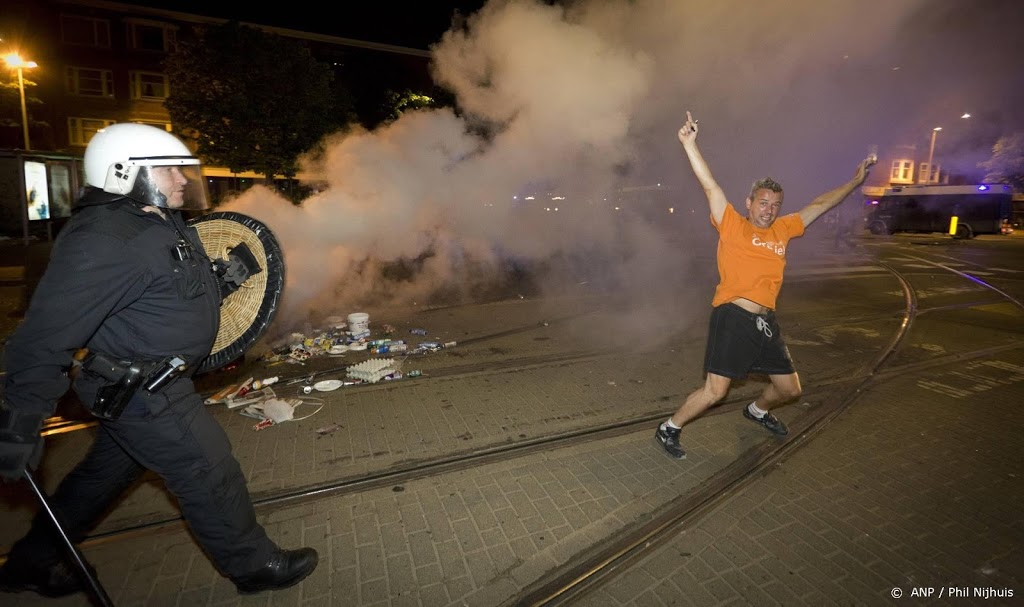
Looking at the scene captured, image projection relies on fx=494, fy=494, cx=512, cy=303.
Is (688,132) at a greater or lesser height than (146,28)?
lesser

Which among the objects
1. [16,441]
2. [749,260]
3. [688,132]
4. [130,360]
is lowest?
[16,441]

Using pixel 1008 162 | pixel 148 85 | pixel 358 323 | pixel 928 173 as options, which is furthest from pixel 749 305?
pixel 928 173

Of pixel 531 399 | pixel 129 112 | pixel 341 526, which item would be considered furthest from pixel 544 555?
pixel 129 112

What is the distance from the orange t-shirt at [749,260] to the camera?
136 inches

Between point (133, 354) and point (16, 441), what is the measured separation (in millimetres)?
436

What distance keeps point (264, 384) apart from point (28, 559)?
2736mm

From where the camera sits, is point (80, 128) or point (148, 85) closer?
point (80, 128)

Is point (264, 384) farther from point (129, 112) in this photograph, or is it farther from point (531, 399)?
point (129, 112)

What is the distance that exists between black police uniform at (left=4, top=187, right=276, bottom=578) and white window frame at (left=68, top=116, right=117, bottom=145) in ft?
111

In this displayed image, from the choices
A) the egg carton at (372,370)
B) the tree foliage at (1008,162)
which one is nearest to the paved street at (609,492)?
the egg carton at (372,370)

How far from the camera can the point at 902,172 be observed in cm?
3575

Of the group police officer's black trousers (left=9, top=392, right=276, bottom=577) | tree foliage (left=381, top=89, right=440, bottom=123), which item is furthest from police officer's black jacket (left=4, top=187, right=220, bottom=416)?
tree foliage (left=381, top=89, right=440, bottom=123)

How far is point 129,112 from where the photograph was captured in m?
28.2

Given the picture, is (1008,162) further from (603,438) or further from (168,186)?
(168,186)
